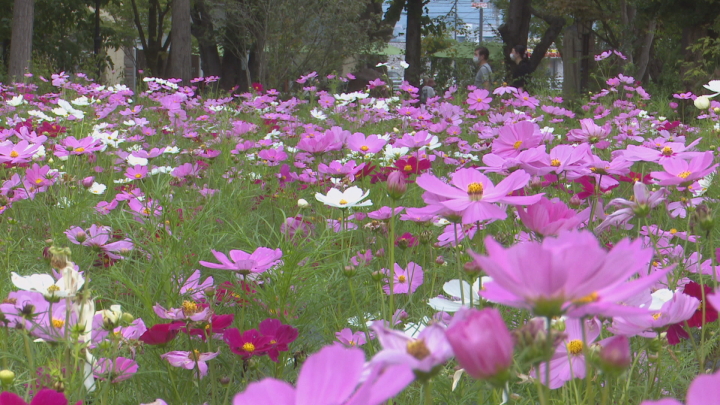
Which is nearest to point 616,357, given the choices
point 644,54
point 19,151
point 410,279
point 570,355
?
point 570,355

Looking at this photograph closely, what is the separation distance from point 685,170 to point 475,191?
1.13ft

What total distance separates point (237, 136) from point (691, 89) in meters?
5.22

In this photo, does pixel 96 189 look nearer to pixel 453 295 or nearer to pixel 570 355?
pixel 453 295

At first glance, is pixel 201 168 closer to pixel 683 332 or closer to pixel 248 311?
pixel 248 311

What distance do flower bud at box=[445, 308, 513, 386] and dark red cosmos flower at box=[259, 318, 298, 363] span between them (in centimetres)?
61

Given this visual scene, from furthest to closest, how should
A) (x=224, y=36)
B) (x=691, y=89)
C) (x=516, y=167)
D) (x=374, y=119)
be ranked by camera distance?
1. (x=224, y=36)
2. (x=691, y=89)
3. (x=374, y=119)
4. (x=516, y=167)

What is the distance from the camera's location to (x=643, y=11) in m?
7.85

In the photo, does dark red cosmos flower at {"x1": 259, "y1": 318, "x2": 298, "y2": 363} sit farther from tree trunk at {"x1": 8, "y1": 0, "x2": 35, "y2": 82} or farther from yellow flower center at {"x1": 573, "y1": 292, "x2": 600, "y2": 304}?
tree trunk at {"x1": 8, "y1": 0, "x2": 35, "y2": 82}

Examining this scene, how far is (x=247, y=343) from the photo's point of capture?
91 centimetres

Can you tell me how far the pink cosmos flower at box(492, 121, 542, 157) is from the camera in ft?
3.80

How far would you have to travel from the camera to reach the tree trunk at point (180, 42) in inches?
339

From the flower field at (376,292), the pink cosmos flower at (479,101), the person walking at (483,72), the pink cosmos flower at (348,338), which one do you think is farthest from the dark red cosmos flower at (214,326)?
the person walking at (483,72)

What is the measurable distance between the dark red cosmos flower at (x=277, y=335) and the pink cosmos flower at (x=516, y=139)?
0.48m

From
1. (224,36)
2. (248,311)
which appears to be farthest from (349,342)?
(224,36)
